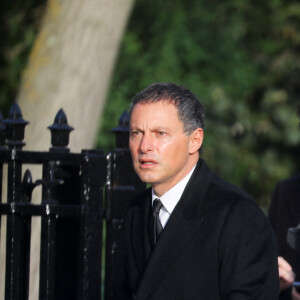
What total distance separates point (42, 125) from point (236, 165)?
7394mm

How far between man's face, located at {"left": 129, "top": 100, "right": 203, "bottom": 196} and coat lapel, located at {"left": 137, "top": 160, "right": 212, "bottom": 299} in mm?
93

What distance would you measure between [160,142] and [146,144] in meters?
0.05

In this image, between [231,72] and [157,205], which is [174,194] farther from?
[231,72]

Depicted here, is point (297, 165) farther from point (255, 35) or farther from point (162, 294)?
point (162, 294)

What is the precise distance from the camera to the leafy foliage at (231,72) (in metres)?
12.6

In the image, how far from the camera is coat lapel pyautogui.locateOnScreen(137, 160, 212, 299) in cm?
276

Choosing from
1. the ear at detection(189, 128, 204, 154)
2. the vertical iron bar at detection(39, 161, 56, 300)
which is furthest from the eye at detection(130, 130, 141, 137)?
the vertical iron bar at detection(39, 161, 56, 300)

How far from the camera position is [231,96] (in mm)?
13492

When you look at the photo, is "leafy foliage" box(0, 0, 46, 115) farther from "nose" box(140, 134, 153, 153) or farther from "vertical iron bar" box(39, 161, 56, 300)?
"nose" box(140, 134, 153, 153)

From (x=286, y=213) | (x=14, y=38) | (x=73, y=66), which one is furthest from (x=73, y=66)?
(x=14, y=38)

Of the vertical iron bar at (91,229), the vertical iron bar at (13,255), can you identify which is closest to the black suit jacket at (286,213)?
the vertical iron bar at (91,229)

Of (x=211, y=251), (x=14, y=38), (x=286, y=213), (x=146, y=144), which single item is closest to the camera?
(x=211, y=251)

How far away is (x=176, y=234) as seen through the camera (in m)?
2.78

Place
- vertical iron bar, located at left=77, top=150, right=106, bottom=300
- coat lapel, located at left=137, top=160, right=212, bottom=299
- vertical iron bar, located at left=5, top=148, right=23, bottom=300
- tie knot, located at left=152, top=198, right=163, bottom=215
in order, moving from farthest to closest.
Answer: vertical iron bar, located at left=5, top=148, right=23, bottom=300
vertical iron bar, located at left=77, top=150, right=106, bottom=300
tie knot, located at left=152, top=198, right=163, bottom=215
coat lapel, located at left=137, top=160, right=212, bottom=299
